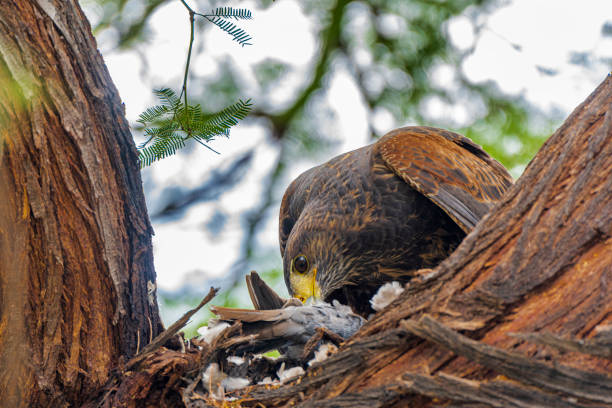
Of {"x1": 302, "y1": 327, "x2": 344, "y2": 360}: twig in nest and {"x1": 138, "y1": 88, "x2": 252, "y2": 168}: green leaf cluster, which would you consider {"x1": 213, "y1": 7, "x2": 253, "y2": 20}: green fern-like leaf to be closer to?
{"x1": 138, "y1": 88, "x2": 252, "y2": 168}: green leaf cluster

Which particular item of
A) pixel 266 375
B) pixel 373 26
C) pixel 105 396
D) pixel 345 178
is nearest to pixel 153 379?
pixel 105 396

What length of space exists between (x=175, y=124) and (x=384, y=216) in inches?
60.1

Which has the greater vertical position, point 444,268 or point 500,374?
point 444,268

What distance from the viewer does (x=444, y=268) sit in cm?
171

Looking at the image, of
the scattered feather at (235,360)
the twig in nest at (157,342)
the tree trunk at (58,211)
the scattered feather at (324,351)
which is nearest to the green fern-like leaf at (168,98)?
→ the tree trunk at (58,211)

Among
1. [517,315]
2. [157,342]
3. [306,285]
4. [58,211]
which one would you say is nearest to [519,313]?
[517,315]

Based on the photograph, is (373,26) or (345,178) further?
(373,26)

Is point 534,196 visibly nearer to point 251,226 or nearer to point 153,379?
point 153,379

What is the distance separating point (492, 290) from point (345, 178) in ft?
7.61

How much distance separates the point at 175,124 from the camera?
252cm

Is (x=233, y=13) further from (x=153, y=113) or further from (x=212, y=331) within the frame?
(x=212, y=331)

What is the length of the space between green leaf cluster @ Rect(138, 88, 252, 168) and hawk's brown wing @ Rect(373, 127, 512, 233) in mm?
1235

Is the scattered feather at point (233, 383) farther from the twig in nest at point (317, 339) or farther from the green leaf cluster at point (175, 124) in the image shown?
the green leaf cluster at point (175, 124)

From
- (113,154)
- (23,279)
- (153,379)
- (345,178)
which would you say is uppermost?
(345,178)
